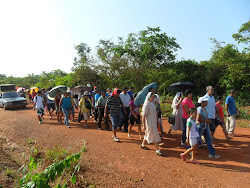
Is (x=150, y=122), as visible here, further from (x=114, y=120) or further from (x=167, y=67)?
(x=167, y=67)

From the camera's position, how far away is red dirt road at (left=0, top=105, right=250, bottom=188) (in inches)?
167

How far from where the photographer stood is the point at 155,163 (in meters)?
5.09

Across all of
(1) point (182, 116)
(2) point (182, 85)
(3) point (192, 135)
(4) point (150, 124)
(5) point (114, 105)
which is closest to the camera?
(3) point (192, 135)

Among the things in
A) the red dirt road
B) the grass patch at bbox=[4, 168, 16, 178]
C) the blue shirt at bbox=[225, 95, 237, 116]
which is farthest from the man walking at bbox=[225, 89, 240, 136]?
the grass patch at bbox=[4, 168, 16, 178]

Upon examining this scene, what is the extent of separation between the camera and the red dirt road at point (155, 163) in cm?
424

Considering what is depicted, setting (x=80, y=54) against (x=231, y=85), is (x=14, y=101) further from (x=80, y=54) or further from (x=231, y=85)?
(x=231, y=85)

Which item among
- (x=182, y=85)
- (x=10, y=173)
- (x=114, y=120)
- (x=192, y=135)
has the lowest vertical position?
(x=10, y=173)

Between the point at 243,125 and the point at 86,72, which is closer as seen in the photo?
the point at 243,125

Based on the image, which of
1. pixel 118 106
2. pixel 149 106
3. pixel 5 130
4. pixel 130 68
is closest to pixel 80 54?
pixel 130 68

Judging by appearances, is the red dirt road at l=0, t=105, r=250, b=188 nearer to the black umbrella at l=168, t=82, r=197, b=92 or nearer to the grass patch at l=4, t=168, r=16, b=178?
the grass patch at l=4, t=168, r=16, b=178

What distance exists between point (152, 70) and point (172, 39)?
126 inches

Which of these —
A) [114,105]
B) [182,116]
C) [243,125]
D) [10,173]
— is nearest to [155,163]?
[182,116]

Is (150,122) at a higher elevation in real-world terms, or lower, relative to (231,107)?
lower

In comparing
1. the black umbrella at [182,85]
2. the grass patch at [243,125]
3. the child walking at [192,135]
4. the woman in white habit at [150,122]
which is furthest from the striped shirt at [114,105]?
the grass patch at [243,125]
